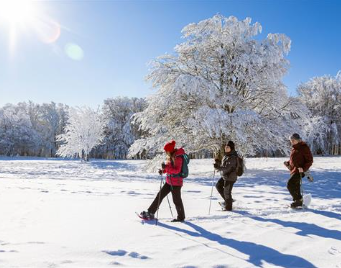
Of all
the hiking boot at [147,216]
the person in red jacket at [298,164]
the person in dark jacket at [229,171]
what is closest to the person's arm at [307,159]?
the person in red jacket at [298,164]

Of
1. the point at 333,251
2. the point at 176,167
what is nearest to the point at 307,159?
the point at 333,251

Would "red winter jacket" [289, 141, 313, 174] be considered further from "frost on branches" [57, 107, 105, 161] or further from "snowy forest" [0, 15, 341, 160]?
"frost on branches" [57, 107, 105, 161]

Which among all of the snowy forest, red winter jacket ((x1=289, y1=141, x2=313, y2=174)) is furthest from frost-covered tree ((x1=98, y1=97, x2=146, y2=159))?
red winter jacket ((x1=289, y1=141, x2=313, y2=174))

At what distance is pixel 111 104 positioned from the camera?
57.6m

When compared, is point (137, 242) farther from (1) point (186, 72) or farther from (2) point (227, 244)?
(1) point (186, 72)

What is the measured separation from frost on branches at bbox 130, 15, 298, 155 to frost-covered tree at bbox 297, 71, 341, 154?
71.3ft

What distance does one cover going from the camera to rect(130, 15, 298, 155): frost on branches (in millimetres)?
14633

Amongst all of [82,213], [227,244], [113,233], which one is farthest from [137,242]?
[82,213]

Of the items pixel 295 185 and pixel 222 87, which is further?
pixel 222 87

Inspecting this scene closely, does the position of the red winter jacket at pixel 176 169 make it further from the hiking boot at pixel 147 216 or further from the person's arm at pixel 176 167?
the hiking boot at pixel 147 216

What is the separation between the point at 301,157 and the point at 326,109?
112 feet

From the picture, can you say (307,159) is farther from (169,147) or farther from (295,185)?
(169,147)

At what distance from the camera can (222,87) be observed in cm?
1592

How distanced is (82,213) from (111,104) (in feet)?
175
